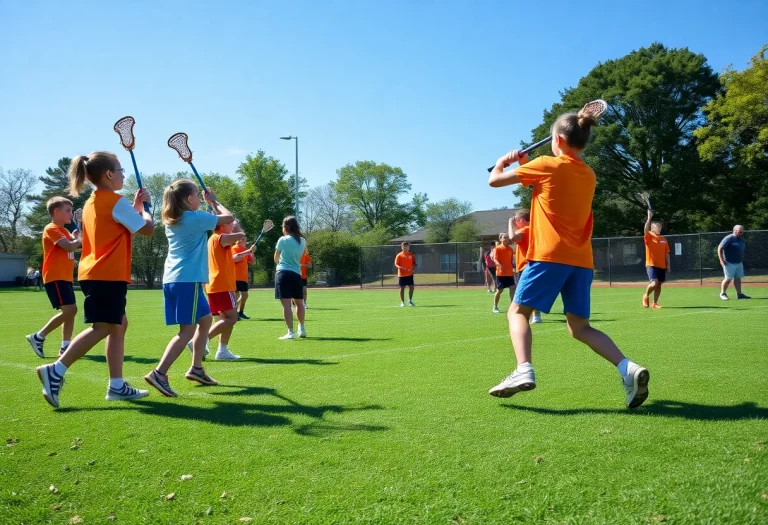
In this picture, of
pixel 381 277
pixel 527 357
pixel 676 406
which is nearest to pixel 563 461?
pixel 527 357

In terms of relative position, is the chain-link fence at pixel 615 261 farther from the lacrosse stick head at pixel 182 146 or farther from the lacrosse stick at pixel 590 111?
the lacrosse stick head at pixel 182 146

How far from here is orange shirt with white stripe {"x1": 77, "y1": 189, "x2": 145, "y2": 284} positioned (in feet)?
16.9

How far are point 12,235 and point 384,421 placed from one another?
266 ft

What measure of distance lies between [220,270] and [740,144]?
134 ft

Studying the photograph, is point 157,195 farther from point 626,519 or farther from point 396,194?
point 626,519

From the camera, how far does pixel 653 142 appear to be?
40.6 metres

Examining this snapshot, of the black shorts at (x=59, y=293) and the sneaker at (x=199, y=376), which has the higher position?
the black shorts at (x=59, y=293)

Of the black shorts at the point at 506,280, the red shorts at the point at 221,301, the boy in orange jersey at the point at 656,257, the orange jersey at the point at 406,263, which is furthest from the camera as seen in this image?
the orange jersey at the point at 406,263

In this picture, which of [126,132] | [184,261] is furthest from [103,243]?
[126,132]

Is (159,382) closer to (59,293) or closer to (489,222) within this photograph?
(59,293)

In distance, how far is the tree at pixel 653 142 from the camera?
40.2 m

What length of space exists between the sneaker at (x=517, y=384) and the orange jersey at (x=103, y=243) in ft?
10.9

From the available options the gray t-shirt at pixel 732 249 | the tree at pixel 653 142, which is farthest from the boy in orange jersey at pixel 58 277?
the tree at pixel 653 142

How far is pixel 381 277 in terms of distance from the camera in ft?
125
